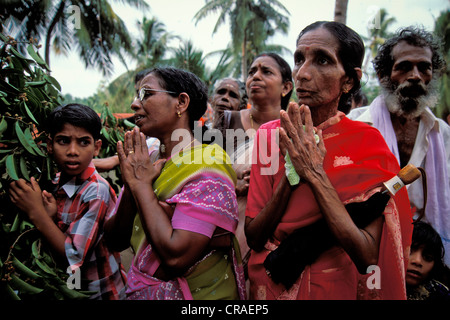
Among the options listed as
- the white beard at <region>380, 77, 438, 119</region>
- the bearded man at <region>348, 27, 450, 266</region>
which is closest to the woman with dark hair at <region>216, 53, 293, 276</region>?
the bearded man at <region>348, 27, 450, 266</region>

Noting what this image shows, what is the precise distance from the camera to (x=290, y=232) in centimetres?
156

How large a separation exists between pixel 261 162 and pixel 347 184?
45 cm

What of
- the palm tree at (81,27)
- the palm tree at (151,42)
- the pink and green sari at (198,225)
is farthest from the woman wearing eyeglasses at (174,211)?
the palm tree at (151,42)

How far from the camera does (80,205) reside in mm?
2018

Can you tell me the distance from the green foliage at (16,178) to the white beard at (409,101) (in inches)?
105

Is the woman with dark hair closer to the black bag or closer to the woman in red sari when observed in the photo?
the woman in red sari

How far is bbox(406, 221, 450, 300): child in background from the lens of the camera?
7.48 feet

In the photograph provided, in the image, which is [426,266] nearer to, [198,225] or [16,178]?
[198,225]

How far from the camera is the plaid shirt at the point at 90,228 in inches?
76.2

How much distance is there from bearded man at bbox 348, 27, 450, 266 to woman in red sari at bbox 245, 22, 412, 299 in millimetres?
1120

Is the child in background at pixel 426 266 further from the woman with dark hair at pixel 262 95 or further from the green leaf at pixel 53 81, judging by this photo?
the green leaf at pixel 53 81

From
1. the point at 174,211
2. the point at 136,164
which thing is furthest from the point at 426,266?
the point at 136,164

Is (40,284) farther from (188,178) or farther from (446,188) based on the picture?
(446,188)

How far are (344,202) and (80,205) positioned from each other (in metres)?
1.57
